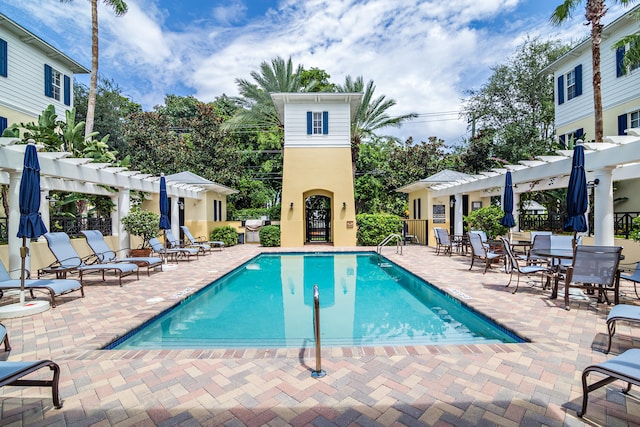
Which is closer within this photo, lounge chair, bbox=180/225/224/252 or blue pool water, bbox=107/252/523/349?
blue pool water, bbox=107/252/523/349

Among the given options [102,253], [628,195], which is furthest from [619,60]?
[102,253]

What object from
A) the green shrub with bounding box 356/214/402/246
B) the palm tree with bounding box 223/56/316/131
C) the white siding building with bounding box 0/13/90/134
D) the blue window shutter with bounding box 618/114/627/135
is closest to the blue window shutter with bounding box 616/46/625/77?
the blue window shutter with bounding box 618/114/627/135

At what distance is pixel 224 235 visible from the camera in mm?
18109

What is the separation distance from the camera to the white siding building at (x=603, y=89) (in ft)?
42.9

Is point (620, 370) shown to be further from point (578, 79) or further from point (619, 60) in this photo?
point (578, 79)

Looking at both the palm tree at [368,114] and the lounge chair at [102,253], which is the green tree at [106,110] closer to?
the palm tree at [368,114]

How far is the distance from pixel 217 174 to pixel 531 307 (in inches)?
791

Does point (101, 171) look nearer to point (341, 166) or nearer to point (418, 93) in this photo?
point (341, 166)

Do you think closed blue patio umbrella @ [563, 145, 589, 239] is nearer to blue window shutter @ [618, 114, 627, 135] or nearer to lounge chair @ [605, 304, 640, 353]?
lounge chair @ [605, 304, 640, 353]

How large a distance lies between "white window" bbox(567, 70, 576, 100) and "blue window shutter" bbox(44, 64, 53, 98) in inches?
957

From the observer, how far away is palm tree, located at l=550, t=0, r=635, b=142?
35.7ft

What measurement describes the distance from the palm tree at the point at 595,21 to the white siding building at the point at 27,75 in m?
20.1

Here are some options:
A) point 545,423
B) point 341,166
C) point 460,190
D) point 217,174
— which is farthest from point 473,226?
point 217,174

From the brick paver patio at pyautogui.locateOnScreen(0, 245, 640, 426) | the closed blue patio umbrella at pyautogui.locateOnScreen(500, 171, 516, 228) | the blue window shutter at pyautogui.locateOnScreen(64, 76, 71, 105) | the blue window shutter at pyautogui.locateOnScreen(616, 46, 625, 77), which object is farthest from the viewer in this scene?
the blue window shutter at pyautogui.locateOnScreen(64, 76, 71, 105)
